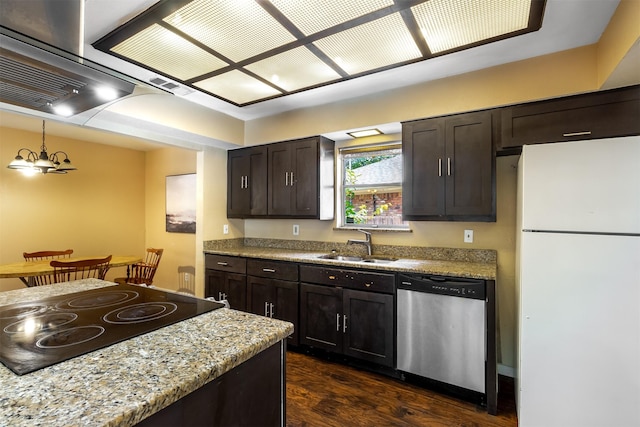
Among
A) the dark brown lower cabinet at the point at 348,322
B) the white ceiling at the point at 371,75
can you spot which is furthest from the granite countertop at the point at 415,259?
the white ceiling at the point at 371,75

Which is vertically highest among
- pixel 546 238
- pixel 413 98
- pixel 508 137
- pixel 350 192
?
pixel 413 98

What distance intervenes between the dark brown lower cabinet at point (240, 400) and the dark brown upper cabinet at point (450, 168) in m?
1.94

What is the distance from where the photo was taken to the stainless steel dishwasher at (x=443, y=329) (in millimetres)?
2215

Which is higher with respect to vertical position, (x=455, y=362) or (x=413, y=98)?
(x=413, y=98)

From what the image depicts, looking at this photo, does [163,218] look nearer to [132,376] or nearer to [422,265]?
[422,265]

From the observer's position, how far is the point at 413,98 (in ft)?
8.98

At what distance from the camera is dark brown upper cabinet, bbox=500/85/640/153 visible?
6.49 ft

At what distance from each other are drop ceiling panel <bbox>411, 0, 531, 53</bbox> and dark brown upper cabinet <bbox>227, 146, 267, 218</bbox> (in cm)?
229

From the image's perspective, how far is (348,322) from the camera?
9.01 feet

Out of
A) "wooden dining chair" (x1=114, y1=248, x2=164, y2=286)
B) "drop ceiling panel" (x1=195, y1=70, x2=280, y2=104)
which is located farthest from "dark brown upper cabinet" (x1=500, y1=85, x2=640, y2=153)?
"wooden dining chair" (x1=114, y1=248, x2=164, y2=286)

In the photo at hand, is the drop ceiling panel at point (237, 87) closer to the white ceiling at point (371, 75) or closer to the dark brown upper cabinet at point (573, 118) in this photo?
the white ceiling at point (371, 75)

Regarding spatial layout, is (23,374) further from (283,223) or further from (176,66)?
(283,223)

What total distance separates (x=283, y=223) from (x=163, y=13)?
102 inches

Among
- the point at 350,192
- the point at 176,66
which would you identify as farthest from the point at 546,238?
the point at 176,66
